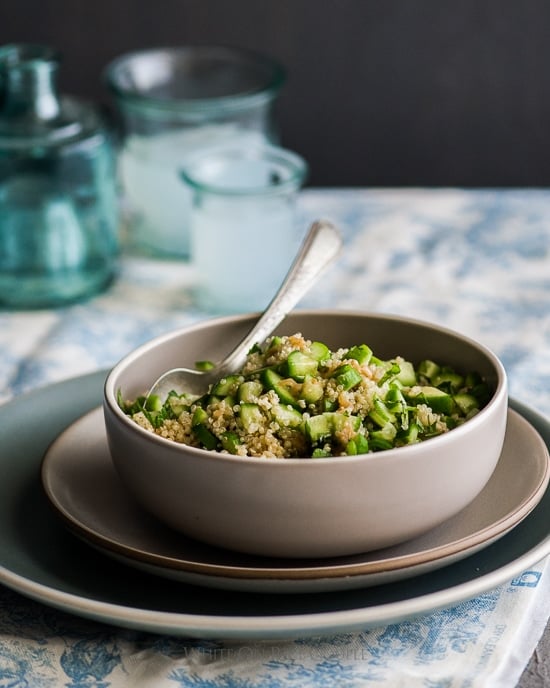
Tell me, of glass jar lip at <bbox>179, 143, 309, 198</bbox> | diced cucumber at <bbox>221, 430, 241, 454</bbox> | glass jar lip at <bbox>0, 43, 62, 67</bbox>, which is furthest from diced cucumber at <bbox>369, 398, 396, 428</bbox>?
glass jar lip at <bbox>0, 43, 62, 67</bbox>

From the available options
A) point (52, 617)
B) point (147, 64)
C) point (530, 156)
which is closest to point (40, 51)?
point (147, 64)

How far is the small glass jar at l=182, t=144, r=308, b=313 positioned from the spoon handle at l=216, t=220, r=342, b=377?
1.42 ft

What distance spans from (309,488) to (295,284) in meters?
0.35

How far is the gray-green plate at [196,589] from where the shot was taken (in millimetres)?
692

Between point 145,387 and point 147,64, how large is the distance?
3.39 ft

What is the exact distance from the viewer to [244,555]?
0.80 metres

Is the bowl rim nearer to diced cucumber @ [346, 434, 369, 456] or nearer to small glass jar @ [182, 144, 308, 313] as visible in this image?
diced cucumber @ [346, 434, 369, 456]

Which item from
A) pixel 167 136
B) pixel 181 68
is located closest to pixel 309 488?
pixel 167 136

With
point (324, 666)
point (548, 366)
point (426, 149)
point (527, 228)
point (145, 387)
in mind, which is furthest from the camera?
point (426, 149)

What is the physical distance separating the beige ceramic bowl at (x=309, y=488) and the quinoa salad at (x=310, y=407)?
45 mm

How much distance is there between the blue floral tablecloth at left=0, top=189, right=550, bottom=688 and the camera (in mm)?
751

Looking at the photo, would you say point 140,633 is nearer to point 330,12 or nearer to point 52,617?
point 52,617

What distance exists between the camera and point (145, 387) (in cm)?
97

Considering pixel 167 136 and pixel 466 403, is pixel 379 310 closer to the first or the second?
pixel 167 136
